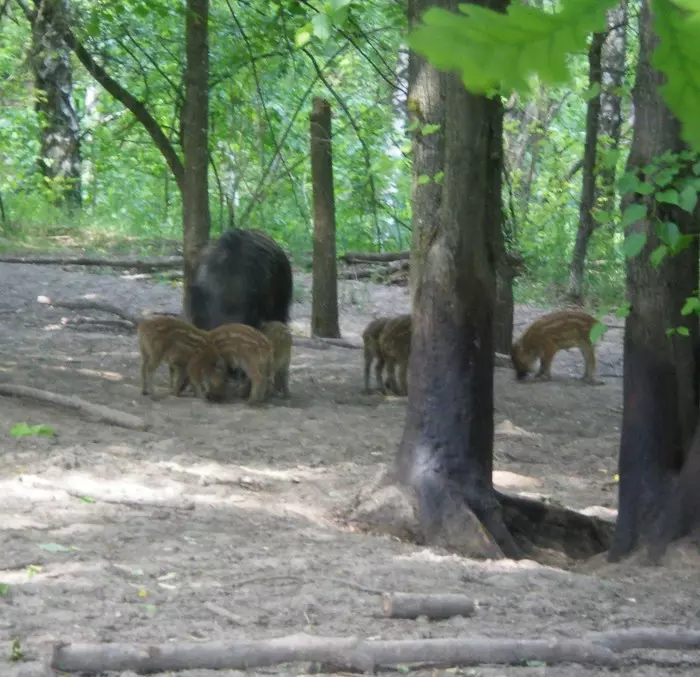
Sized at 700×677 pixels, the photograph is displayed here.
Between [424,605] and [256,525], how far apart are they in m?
1.45

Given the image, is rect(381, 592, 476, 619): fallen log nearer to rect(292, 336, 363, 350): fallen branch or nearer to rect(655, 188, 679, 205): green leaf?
rect(655, 188, 679, 205): green leaf

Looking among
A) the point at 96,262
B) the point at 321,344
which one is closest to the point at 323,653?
the point at 321,344

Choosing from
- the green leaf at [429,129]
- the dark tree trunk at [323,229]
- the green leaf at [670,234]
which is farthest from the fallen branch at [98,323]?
the green leaf at [670,234]

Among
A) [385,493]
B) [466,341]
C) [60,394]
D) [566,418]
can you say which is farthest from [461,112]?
[566,418]

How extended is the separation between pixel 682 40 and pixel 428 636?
303 centimetres

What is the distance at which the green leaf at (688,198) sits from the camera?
4.10 m

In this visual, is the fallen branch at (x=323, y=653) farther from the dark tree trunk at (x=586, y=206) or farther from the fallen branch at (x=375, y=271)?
the fallen branch at (x=375, y=271)

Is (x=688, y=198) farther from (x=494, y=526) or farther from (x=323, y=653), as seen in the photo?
(x=323, y=653)

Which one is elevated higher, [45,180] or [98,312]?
[45,180]

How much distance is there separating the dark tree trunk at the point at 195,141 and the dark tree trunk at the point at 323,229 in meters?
1.48

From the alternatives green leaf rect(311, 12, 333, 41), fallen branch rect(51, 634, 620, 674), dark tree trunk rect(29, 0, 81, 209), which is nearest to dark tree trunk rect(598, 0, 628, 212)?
dark tree trunk rect(29, 0, 81, 209)

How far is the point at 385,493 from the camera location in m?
5.42

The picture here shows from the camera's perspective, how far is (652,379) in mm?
5074

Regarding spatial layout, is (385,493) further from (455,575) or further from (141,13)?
(141,13)
